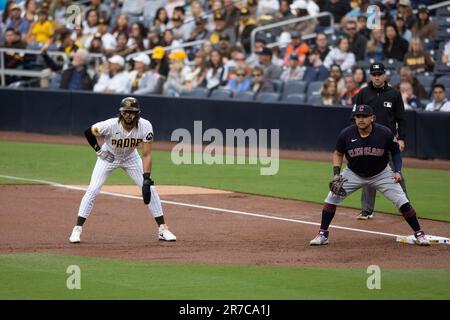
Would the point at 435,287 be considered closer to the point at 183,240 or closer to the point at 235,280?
the point at 235,280

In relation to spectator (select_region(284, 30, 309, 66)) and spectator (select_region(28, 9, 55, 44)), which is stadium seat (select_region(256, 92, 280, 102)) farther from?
spectator (select_region(28, 9, 55, 44))

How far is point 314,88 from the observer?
21359 millimetres

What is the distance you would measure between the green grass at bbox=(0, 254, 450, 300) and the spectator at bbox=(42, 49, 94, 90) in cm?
1400

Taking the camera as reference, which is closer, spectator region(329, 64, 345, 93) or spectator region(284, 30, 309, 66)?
spectator region(329, 64, 345, 93)

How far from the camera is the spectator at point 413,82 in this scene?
18891 millimetres

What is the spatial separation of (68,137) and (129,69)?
2.27 metres

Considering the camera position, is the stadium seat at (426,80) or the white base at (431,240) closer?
the white base at (431,240)

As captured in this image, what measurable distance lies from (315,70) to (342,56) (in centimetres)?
63

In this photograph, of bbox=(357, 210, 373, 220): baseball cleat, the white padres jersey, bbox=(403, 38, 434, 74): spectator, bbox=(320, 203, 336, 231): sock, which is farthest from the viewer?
bbox=(403, 38, 434, 74): spectator

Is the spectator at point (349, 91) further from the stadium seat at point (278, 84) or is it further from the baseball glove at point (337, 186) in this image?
the baseball glove at point (337, 186)

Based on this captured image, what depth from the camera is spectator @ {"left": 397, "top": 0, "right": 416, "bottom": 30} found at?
21.2 meters

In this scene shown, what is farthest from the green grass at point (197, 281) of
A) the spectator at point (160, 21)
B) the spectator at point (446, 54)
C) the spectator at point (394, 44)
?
the spectator at point (160, 21)

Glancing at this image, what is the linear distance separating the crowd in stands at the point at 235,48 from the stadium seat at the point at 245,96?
0.04 meters

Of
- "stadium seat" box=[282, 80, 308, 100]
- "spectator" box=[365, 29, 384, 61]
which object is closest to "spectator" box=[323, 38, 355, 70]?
"spectator" box=[365, 29, 384, 61]
